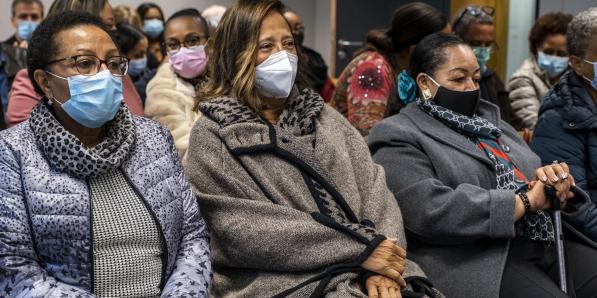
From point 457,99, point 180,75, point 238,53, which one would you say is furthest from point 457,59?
point 180,75

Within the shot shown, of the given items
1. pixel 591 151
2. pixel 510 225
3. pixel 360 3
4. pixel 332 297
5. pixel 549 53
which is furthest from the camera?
pixel 360 3

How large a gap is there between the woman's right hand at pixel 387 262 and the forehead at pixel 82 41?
1.01m

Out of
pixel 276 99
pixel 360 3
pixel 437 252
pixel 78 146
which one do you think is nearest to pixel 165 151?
pixel 78 146

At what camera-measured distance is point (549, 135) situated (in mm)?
3053

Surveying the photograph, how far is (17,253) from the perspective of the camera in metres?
1.93

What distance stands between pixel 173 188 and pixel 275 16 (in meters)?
0.75

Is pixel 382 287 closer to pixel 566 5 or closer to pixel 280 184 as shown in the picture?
pixel 280 184

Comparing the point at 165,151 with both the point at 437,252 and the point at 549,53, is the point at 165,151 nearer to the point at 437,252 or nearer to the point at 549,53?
the point at 437,252

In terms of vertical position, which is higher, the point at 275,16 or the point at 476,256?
the point at 275,16

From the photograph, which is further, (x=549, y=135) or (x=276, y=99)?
(x=549, y=135)

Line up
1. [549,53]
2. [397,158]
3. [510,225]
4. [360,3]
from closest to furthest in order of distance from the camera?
[510,225] → [397,158] → [549,53] → [360,3]

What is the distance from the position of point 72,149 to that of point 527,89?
334 centimetres

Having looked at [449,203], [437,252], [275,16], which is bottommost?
[437,252]

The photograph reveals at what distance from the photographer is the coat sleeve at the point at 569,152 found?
9.41ft
